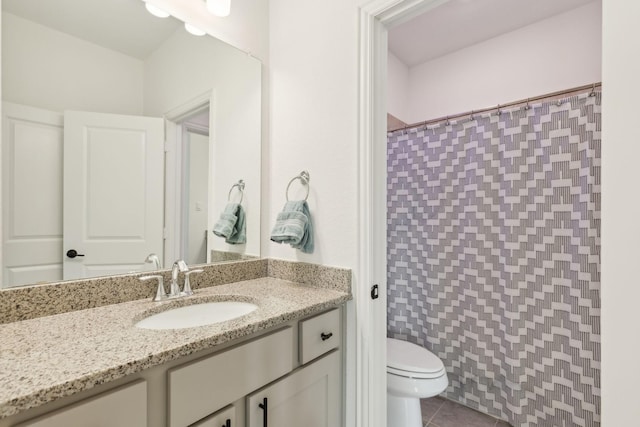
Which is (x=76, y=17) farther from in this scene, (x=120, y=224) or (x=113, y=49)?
(x=120, y=224)

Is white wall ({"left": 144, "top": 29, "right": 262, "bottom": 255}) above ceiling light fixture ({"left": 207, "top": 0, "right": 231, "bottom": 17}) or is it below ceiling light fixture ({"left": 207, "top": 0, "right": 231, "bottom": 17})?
below

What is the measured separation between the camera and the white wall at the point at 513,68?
1.78m

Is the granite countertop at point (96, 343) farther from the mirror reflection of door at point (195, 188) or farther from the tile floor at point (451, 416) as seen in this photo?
the tile floor at point (451, 416)

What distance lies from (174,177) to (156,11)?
2.17 ft

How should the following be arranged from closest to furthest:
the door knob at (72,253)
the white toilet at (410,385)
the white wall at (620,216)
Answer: the white wall at (620,216) → the door knob at (72,253) → the white toilet at (410,385)

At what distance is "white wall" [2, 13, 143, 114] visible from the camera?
89cm

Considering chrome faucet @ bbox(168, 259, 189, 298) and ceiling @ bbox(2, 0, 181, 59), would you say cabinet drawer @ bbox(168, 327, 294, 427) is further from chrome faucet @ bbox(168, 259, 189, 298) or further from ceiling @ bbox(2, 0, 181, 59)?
ceiling @ bbox(2, 0, 181, 59)

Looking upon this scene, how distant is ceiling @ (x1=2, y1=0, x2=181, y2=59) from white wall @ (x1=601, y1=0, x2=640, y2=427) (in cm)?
147

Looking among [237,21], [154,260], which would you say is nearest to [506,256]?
[154,260]

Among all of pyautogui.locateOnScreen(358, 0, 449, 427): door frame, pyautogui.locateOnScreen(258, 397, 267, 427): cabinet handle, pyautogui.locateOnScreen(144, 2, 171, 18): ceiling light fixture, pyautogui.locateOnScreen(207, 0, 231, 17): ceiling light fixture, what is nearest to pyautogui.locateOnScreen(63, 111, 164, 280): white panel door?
pyautogui.locateOnScreen(144, 2, 171, 18): ceiling light fixture

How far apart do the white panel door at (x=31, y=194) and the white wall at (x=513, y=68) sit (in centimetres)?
210

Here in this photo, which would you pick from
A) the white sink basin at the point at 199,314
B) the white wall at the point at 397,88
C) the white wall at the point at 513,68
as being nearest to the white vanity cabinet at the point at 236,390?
the white sink basin at the point at 199,314

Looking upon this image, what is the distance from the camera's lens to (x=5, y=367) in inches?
22.9

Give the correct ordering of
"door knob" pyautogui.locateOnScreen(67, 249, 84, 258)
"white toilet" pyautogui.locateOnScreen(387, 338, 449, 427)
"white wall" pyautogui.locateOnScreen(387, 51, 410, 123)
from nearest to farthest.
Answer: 1. "door knob" pyautogui.locateOnScreen(67, 249, 84, 258)
2. "white toilet" pyautogui.locateOnScreen(387, 338, 449, 427)
3. "white wall" pyautogui.locateOnScreen(387, 51, 410, 123)
